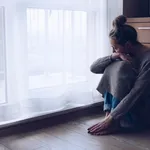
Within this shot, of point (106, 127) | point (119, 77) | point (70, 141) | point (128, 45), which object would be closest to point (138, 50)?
point (128, 45)

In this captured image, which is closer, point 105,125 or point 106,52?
point 105,125

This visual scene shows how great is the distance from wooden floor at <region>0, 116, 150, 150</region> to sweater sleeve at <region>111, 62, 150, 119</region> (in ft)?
0.48

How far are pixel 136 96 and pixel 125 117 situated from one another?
7.0 inches

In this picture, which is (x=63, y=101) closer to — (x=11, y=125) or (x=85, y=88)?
(x=85, y=88)

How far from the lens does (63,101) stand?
6.63 feet

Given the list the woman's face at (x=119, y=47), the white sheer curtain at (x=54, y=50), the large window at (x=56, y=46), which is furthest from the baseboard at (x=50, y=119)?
the woman's face at (x=119, y=47)

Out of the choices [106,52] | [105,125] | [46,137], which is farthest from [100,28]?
[46,137]

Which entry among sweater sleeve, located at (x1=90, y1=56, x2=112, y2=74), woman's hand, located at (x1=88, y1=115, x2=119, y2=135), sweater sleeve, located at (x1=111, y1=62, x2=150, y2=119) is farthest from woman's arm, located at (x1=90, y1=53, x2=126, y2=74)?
woman's hand, located at (x1=88, y1=115, x2=119, y2=135)

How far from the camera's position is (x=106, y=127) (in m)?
1.80

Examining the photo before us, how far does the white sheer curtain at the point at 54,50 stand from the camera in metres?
1.76

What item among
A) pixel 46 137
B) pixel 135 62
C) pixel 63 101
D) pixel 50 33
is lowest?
pixel 46 137

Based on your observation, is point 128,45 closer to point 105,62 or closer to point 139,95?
point 105,62

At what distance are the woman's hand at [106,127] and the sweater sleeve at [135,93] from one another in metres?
0.07

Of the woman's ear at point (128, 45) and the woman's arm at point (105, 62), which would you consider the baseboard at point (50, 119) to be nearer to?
the woman's arm at point (105, 62)
